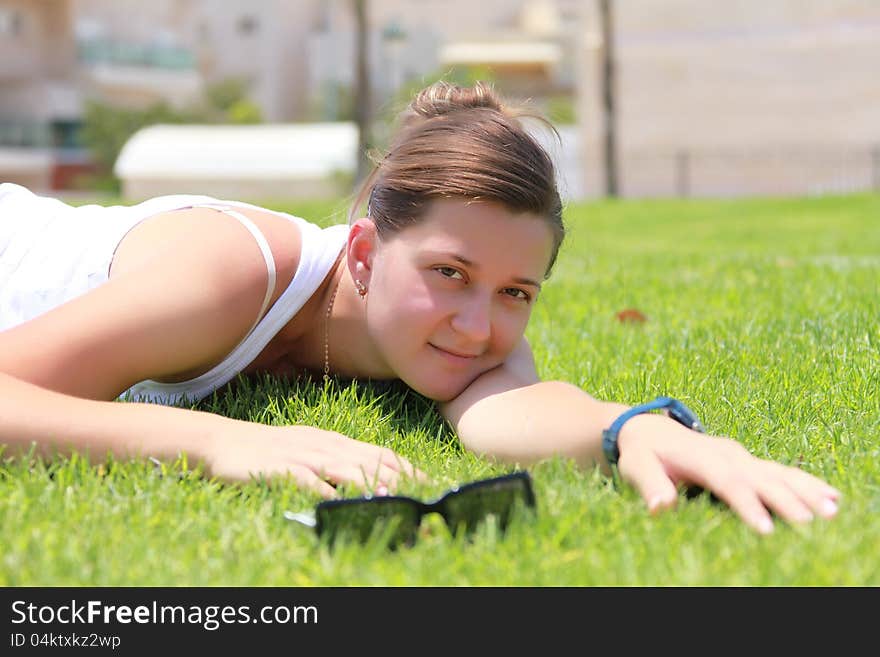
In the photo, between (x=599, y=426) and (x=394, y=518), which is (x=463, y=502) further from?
(x=599, y=426)

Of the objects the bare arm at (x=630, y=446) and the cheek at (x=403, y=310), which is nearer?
the bare arm at (x=630, y=446)

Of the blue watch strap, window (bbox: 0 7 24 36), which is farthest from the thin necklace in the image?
window (bbox: 0 7 24 36)

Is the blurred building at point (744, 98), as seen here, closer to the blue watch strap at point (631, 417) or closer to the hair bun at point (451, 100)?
the hair bun at point (451, 100)

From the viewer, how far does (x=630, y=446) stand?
2.37 meters

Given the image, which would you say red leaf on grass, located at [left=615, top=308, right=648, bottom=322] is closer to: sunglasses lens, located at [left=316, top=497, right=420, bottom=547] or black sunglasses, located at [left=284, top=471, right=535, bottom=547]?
black sunglasses, located at [left=284, top=471, right=535, bottom=547]

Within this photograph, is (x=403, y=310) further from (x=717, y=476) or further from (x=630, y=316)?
(x=630, y=316)

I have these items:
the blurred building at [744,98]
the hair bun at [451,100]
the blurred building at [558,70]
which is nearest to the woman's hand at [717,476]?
the hair bun at [451,100]

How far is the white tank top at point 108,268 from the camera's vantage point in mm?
3096

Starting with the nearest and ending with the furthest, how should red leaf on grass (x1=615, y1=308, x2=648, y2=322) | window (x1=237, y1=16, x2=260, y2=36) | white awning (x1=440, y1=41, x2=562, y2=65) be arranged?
red leaf on grass (x1=615, y1=308, x2=648, y2=322) < white awning (x1=440, y1=41, x2=562, y2=65) < window (x1=237, y1=16, x2=260, y2=36)

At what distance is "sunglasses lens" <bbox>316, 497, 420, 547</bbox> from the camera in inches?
77.5

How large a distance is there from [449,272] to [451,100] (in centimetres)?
67

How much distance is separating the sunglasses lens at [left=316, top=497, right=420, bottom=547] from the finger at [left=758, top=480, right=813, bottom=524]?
646mm

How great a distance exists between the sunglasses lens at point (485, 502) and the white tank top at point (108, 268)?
114cm

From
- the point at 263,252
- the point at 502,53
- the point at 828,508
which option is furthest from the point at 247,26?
the point at 828,508
